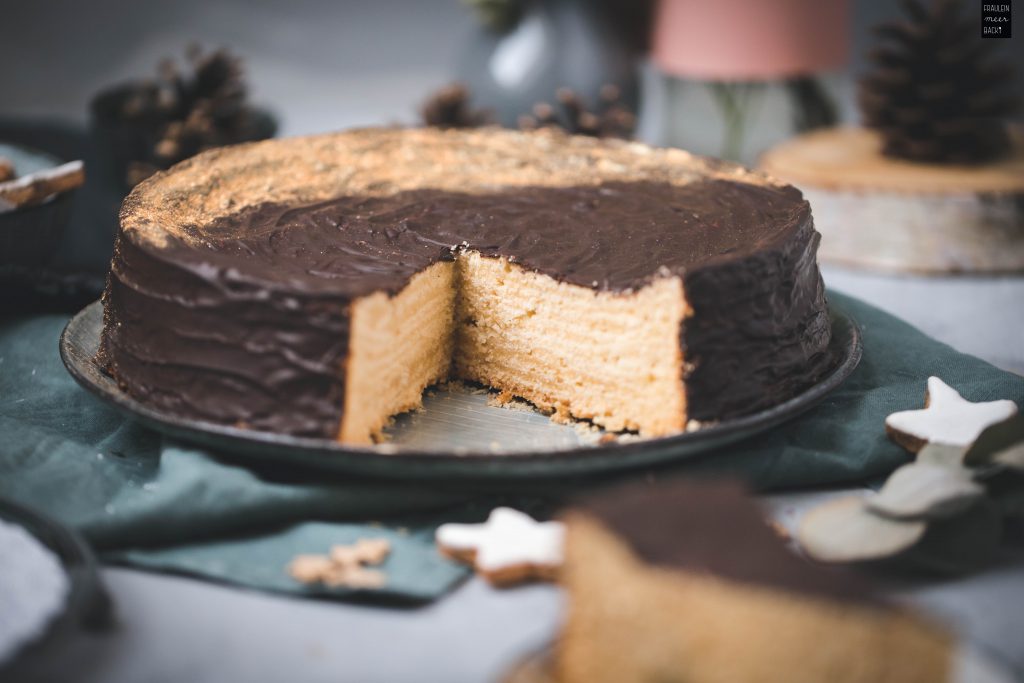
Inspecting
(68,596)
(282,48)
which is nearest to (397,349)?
(68,596)

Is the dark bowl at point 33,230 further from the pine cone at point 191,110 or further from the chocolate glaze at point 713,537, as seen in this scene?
the chocolate glaze at point 713,537

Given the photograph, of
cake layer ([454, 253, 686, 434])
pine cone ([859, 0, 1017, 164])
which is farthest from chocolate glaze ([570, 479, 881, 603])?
pine cone ([859, 0, 1017, 164])

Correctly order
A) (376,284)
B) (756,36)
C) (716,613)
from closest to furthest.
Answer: (716,613), (376,284), (756,36)

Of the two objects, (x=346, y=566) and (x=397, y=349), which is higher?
(x=397, y=349)

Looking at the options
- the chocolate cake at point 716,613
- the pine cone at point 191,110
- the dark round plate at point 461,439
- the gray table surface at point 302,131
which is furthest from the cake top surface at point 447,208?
the chocolate cake at point 716,613

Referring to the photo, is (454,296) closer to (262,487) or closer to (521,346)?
(521,346)
